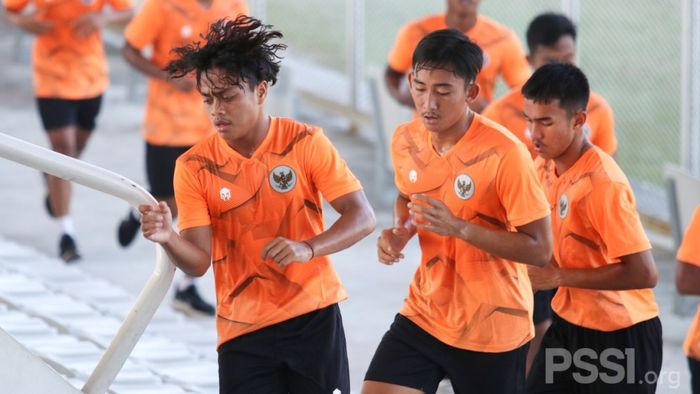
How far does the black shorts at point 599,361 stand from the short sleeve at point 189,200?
1337 mm

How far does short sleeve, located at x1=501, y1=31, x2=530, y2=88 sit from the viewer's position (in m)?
7.84

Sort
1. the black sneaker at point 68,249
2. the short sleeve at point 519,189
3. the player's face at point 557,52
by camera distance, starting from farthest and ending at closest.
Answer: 1. the black sneaker at point 68,249
2. the player's face at point 557,52
3. the short sleeve at point 519,189

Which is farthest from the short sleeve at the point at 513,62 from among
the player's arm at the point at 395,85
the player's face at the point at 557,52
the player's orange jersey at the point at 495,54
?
the player's face at the point at 557,52

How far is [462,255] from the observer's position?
15.1ft

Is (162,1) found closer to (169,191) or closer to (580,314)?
(169,191)

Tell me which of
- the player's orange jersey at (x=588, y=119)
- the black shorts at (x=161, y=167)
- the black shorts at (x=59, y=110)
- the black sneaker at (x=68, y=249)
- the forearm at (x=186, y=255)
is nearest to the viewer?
the forearm at (x=186, y=255)

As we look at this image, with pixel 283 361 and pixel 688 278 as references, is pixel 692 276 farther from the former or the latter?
pixel 283 361

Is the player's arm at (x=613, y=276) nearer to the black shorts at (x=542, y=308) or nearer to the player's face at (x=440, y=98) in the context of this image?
the player's face at (x=440, y=98)

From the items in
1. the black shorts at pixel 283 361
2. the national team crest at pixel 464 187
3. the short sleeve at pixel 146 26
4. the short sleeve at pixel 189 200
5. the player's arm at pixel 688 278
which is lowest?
the black shorts at pixel 283 361

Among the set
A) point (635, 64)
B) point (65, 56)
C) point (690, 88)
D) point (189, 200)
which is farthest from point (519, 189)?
point (635, 64)

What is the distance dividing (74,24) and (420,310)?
5.26m

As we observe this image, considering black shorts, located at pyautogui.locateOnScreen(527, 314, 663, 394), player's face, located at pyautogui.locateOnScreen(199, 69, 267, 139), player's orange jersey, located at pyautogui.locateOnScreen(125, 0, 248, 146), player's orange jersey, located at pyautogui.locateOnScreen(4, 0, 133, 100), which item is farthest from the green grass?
player's face, located at pyautogui.locateOnScreen(199, 69, 267, 139)

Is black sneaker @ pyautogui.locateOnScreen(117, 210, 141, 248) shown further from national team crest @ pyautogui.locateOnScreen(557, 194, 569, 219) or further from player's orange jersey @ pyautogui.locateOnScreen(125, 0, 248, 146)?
national team crest @ pyautogui.locateOnScreen(557, 194, 569, 219)

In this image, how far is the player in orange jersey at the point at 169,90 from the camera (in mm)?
8180
